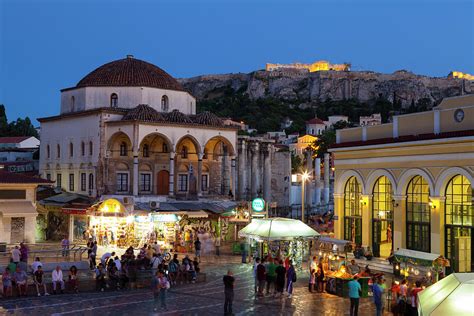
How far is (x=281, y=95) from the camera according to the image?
18700 cm

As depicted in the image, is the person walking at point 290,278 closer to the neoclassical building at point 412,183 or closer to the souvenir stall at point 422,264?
the souvenir stall at point 422,264

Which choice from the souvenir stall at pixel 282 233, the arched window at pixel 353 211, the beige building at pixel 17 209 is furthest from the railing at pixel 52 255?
the arched window at pixel 353 211

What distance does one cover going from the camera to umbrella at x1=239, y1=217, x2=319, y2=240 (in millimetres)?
27219

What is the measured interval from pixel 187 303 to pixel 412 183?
12.9 metres

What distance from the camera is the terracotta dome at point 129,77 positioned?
159 ft

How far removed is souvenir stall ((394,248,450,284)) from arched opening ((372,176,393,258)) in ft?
21.5

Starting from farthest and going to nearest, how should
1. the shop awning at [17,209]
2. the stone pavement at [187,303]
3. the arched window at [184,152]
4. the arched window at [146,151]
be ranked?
the arched window at [184,152] → the arched window at [146,151] → the shop awning at [17,209] → the stone pavement at [187,303]

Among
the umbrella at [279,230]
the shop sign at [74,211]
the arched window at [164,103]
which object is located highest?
the arched window at [164,103]

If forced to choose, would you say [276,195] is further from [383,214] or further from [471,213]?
[471,213]

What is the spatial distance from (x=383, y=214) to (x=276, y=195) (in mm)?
39398

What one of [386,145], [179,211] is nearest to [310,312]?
[386,145]

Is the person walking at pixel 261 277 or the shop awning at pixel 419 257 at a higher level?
the shop awning at pixel 419 257

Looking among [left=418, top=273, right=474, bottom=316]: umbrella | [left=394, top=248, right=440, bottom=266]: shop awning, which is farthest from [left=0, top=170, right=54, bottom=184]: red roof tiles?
[left=418, top=273, right=474, bottom=316]: umbrella

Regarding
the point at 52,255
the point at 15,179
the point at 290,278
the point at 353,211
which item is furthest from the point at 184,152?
the point at 290,278
